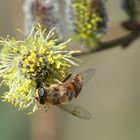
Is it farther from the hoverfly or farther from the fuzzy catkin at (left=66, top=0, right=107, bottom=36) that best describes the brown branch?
A: the hoverfly

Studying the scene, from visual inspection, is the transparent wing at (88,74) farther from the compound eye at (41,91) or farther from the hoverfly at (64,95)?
the compound eye at (41,91)

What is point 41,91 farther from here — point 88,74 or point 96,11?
point 96,11

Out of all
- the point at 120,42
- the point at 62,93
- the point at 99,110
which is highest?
the point at 120,42

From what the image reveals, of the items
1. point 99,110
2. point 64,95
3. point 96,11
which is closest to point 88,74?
point 64,95

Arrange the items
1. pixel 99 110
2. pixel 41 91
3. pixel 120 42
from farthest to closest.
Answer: pixel 99 110 < pixel 120 42 < pixel 41 91

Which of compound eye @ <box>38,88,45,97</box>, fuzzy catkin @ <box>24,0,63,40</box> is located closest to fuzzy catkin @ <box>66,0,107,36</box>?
fuzzy catkin @ <box>24,0,63,40</box>

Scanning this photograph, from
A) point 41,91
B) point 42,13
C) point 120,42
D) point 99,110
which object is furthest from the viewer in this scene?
point 99,110

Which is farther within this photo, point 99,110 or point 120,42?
point 99,110

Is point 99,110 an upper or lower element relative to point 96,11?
lower

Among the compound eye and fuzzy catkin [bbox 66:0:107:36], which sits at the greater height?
fuzzy catkin [bbox 66:0:107:36]
